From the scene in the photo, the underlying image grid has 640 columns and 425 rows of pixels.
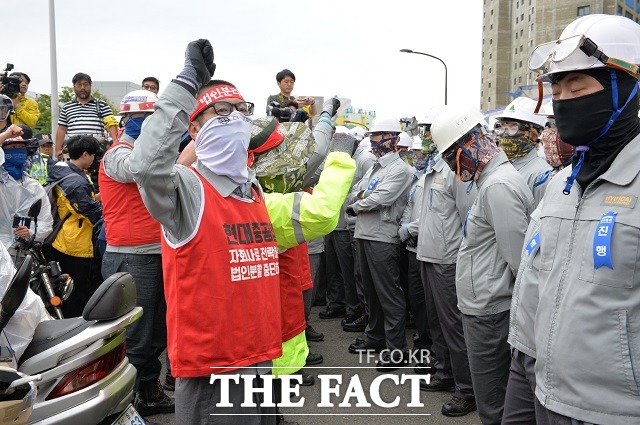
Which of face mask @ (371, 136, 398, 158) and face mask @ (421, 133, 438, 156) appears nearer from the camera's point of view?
face mask @ (421, 133, 438, 156)

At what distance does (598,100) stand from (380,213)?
4667mm

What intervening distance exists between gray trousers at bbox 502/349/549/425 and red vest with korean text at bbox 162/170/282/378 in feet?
4.44

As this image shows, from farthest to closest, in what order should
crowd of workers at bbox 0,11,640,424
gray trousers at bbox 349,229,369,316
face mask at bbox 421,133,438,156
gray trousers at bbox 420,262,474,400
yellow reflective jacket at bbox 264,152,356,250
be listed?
1. gray trousers at bbox 349,229,369,316
2. face mask at bbox 421,133,438,156
3. gray trousers at bbox 420,262,474,400
4. yellow reflective jacket at bbox 264,152,356,250
5. crowd of workers at bbox 0,11,640,424

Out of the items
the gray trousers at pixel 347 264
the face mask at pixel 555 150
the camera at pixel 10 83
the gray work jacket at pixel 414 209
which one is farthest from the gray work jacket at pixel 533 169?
the camera at pixel 10 83

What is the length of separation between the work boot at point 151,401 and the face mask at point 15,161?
241 cm

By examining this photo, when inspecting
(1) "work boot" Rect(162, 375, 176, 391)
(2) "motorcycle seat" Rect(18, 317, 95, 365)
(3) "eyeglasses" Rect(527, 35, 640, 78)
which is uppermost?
(3) "eyeglasses" Rect(527, 35, 640, 78)

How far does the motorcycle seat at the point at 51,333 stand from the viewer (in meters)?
2.91

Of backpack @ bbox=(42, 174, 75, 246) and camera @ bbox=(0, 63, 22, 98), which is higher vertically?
camera @ bbox=(0, 63, 22, 98)

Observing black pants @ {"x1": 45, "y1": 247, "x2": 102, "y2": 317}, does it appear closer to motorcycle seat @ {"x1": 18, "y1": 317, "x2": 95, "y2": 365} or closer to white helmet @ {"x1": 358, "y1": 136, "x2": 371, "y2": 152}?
motorcycle seat @ {"x1": 18, "y1": 317, "x2": 95, "y2": 365}

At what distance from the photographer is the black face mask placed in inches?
88.9

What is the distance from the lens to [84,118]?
8812mm

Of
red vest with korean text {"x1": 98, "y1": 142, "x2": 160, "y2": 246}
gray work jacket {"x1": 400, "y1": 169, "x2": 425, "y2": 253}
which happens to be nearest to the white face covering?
red vest with korean text {"x1": 98, "y1": 142, "x2": 160, "y2": 246}

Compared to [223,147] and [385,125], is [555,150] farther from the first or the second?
[385,125]

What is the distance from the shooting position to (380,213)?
271 inches
